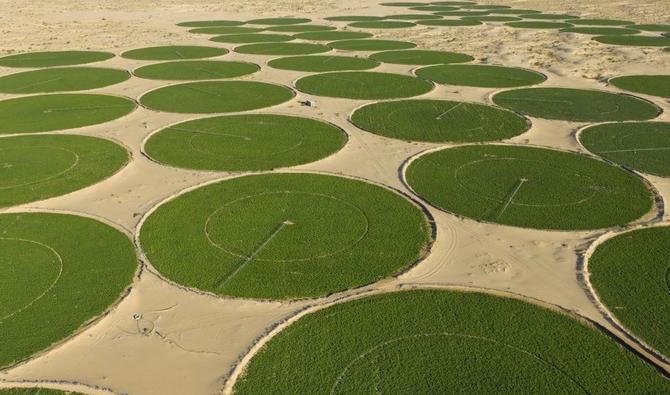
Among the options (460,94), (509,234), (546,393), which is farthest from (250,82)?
(546,393)

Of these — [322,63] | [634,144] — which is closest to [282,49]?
[322,63]

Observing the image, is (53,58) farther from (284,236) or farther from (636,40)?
(636,40)

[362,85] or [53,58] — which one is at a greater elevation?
[362,85]

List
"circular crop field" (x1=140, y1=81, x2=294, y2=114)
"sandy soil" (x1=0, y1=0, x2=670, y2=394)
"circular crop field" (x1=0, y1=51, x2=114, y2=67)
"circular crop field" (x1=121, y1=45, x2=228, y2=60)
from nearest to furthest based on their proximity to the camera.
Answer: "sandy soil" (x1=0, y1=0, x2=670, y2=394) → "circular crop field" (x1=140, y1=81, x2=294, y2=114) → "circular crop field" (x1=0, y1=51, x2=114, y2=67) → "circular crop field" (x1=121, y1=45, x2=228, y2=60)

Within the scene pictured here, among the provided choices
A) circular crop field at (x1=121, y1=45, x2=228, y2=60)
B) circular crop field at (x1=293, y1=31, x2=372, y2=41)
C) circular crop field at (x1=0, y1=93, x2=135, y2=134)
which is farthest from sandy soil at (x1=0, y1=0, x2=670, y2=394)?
circular crop field at (x1=293, y1=31, x2=372, y2=41)

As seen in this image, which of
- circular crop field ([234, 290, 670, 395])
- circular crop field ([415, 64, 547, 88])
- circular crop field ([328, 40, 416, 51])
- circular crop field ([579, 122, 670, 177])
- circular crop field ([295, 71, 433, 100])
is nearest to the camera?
circular crop field ([234, 290, 670, 395])

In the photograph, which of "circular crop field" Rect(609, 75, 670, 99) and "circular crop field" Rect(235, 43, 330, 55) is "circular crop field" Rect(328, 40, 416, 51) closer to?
"circular crop field" Rect(235, 43, 330, 55)
